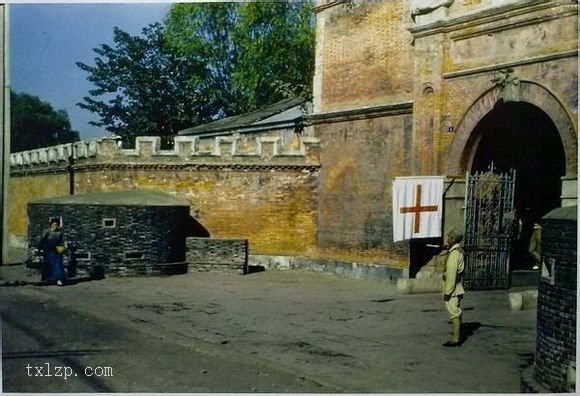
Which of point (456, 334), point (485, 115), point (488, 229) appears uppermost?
point (485, 115)

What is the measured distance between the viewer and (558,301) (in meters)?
5.71

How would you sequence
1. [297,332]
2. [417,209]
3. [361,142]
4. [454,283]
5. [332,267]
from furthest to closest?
[332,267] < [361,142] < [417,209] < [297,332] < [454,283]

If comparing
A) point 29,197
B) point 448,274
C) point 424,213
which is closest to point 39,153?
point 29,197

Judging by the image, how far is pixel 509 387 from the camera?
20.4ft

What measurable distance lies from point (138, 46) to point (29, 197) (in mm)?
4985

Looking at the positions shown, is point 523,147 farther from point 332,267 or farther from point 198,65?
point 198,65

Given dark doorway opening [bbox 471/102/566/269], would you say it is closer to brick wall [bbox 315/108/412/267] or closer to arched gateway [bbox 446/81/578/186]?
arched gateway [bbox 446/81/578/186]

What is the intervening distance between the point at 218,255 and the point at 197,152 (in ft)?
8.87

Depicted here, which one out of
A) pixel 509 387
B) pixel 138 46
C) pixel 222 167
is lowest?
pixel 509 387

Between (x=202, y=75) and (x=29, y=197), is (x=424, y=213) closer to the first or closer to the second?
(x=202, y=75)

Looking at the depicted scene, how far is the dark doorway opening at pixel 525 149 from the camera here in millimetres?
10148

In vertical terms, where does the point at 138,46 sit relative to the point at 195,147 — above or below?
above

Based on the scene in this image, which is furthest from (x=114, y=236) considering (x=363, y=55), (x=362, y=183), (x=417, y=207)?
(x=363, y=55)

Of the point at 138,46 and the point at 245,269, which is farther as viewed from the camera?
the point at 245,269
